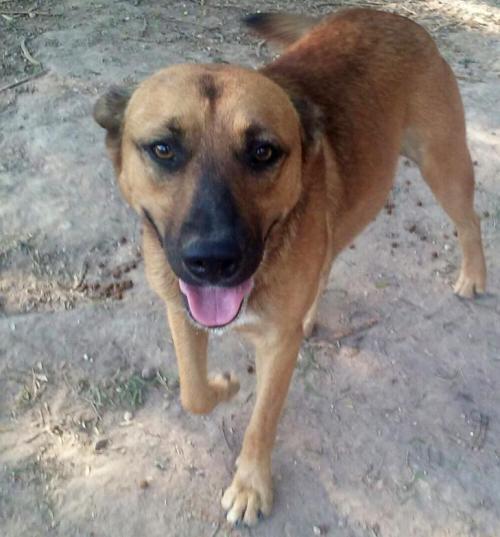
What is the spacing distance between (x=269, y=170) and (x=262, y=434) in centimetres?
116

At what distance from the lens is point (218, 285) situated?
2393 mm

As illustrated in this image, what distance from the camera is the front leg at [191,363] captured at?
2.97 m

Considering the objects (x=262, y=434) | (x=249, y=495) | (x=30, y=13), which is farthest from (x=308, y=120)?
(x=30, y=13)

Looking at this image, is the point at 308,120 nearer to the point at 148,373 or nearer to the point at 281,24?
the point at 281,24

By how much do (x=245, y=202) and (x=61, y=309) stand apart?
1.80 meters

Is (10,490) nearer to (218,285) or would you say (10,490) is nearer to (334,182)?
(218,285)

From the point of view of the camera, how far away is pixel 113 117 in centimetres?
272

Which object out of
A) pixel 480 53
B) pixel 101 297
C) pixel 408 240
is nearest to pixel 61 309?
pixel 101 297

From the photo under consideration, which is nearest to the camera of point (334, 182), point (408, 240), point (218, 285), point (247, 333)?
point (218, 285)

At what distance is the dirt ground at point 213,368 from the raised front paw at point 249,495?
5 cm

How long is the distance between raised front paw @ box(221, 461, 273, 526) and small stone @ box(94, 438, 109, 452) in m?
0.61

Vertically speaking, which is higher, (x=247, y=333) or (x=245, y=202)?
(x=245, y=202)

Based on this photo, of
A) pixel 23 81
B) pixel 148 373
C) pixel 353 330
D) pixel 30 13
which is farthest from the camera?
pixel 30 13

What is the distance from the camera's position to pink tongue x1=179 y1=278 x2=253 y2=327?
2.54 m
